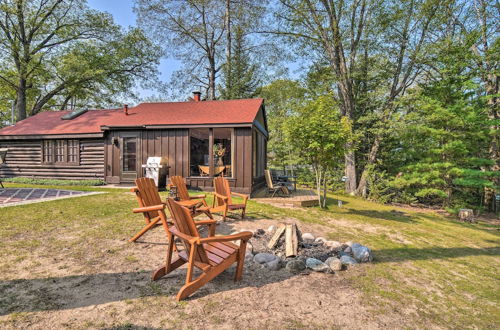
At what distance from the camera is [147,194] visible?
419 centimetres

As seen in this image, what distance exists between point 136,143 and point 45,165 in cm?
627

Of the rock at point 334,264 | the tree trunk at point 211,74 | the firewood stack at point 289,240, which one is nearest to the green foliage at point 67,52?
the tree trunk at point 211,74

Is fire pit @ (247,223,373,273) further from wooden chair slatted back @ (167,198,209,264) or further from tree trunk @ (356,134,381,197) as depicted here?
tree trunk @ (356,134,381,197)

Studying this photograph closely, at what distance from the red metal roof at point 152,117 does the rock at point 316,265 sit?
21.8 feet

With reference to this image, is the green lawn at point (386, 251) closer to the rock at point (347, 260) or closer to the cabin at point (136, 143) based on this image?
the rock at point (347, 260)

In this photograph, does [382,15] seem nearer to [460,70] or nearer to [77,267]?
[460,70]

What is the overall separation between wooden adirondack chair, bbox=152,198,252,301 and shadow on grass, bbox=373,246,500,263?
8.34 feet

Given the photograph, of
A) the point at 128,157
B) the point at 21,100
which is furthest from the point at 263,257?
the point at 21,100

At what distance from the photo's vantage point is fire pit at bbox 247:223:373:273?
3285 millimetres

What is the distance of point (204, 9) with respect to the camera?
66.0ft

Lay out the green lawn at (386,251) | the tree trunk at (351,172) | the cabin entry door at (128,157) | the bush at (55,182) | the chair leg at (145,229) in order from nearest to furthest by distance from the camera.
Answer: the green lawn at (386,251), the chair leg at (145,229), the cabin entry door at (128,157), the bush at (55,182), the tree trunk at (351,172)

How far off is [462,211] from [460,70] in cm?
704

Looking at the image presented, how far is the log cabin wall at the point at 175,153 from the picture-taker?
9359 mm

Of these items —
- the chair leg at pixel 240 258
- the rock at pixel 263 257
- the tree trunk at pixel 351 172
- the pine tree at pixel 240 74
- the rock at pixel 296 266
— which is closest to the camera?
the chair leg at pixel 240 258
